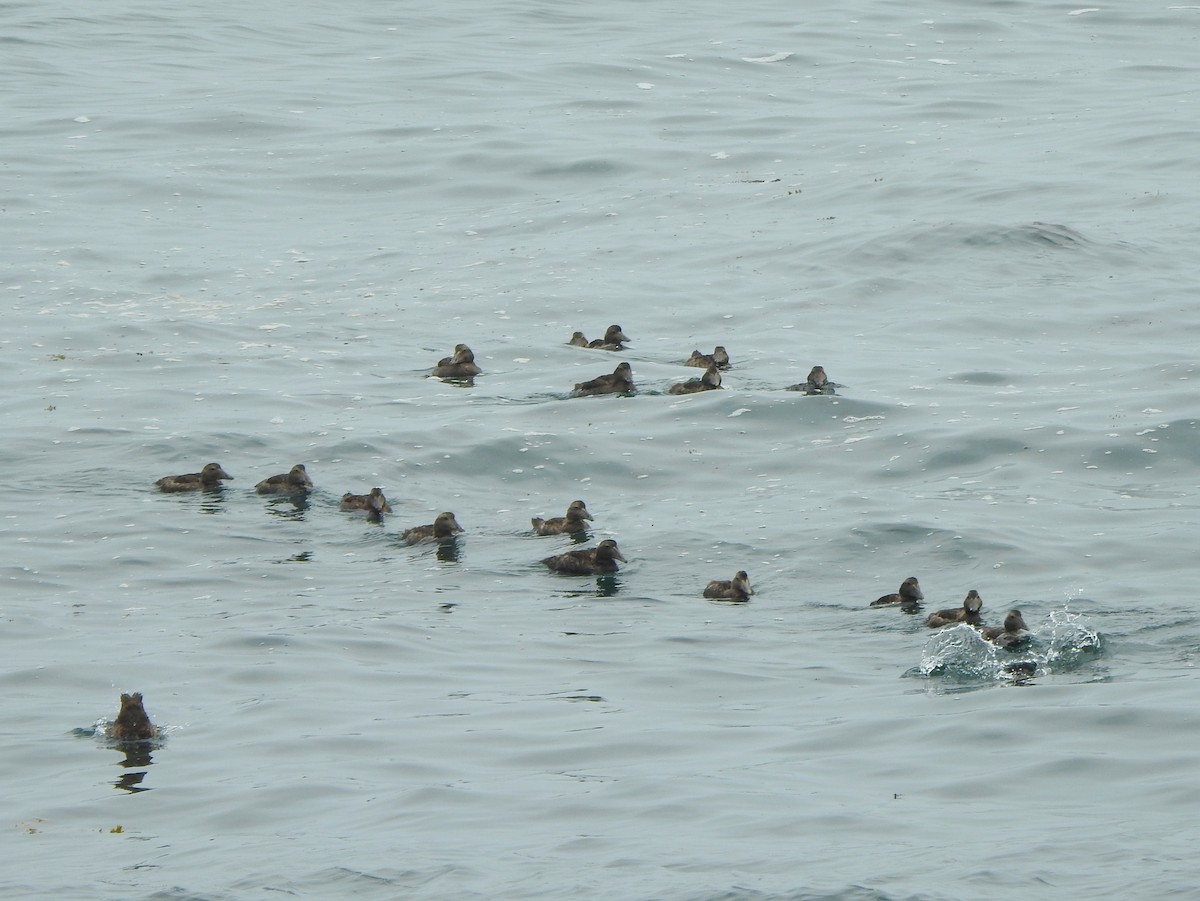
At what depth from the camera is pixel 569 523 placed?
19.8 meters

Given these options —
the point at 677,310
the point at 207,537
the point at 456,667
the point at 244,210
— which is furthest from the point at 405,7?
the point at 456,667

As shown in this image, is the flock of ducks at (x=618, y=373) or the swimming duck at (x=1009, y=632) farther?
the flock of ducks at (x=618, y=373)

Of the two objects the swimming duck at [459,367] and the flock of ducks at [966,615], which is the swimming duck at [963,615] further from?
the swimming duck at [459,367]

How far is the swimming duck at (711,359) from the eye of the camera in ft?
86.0

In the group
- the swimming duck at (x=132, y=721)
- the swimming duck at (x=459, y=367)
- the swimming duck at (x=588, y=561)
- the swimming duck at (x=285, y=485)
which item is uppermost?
the swimming duck at (x=459, y=367)

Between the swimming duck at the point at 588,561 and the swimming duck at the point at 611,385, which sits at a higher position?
the swimming duck at the point at 611,385

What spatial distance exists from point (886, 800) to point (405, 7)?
46.9 metres

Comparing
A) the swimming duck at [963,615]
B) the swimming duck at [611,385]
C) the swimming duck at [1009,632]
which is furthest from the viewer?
the swimming duck at [611,385]

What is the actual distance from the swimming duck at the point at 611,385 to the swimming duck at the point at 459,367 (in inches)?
67.2

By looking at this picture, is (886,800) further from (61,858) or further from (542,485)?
(542,485)

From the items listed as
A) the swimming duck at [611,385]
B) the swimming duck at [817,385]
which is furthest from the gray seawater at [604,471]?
the swimming duck at [817,385]

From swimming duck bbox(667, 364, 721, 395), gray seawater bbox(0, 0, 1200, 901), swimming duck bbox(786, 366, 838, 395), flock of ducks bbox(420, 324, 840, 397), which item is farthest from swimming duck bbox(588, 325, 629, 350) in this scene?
swimming duck bbox(786, 366, 838, 395)

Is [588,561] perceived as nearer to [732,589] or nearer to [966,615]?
[732,589]

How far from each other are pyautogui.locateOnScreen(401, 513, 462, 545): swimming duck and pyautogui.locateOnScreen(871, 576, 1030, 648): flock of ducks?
14.1ft
